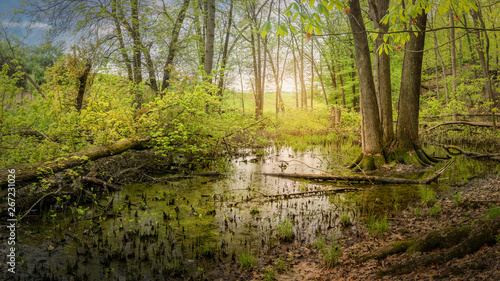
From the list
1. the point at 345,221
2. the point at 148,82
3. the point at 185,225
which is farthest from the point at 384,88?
the point at 148,82

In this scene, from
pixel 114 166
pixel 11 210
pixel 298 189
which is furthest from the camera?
pixel 114 166

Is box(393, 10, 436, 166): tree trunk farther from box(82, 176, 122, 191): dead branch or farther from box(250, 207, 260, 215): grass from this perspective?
box(82, 176, 122, 191): dead branch

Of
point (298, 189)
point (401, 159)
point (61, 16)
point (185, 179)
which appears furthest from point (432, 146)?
point (61, 16)

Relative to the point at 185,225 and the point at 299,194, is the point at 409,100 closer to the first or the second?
the point at 299,194

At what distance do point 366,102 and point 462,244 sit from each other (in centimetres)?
693

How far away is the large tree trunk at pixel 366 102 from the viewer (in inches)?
337

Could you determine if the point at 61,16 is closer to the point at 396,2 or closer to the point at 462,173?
the point at 396,2

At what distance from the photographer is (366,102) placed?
8773mm

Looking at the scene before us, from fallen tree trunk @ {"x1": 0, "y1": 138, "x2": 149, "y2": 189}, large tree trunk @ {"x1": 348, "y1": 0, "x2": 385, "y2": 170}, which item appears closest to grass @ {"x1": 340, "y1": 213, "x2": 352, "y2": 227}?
large tree trunk @ {"x1": 348, "y1": 0, "x2": 385, "y2": 170}

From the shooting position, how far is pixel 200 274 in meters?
3.36

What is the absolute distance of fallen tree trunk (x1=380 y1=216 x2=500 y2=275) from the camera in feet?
7.90

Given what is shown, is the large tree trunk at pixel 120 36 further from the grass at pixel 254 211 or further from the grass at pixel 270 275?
the grass at pixel 270 275

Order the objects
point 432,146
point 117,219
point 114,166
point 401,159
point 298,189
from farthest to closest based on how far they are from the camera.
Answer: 1. point 432,146
2. point 401,159
3. point 114,166
4. point 298,189
5. point 117,219

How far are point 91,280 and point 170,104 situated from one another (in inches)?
224
